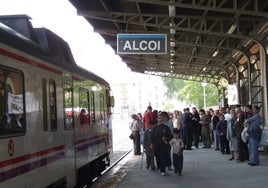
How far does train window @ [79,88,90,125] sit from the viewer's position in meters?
11.2

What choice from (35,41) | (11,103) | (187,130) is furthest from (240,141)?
(11,103)

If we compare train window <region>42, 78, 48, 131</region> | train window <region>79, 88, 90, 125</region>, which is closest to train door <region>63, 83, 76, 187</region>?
train window <region>79, 88, 90, 125</region>

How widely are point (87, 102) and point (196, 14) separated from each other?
25.7 feet

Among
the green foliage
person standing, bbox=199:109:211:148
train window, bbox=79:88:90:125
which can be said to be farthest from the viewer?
the green foliage

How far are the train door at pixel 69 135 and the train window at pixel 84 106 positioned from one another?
104cm

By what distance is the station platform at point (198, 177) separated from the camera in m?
11.7

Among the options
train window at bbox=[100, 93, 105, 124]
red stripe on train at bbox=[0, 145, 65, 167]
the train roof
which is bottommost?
red stripe on train at bbox=[0, 145, 65, 167]

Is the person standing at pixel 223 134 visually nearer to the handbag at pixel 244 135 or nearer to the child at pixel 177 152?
the handbag at pixel 244 135

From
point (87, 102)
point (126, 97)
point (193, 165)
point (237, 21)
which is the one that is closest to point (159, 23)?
point (237, 21)

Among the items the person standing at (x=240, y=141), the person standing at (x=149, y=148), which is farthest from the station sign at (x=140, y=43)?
the person standing at (x=149, y=148)

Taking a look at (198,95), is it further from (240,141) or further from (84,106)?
(84,106)

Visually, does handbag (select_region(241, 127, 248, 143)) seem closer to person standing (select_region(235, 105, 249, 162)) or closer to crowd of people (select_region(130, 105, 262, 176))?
crowd of people (select_region(130, 105, 262, 176))

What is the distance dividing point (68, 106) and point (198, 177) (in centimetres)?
440

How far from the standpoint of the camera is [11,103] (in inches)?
253
